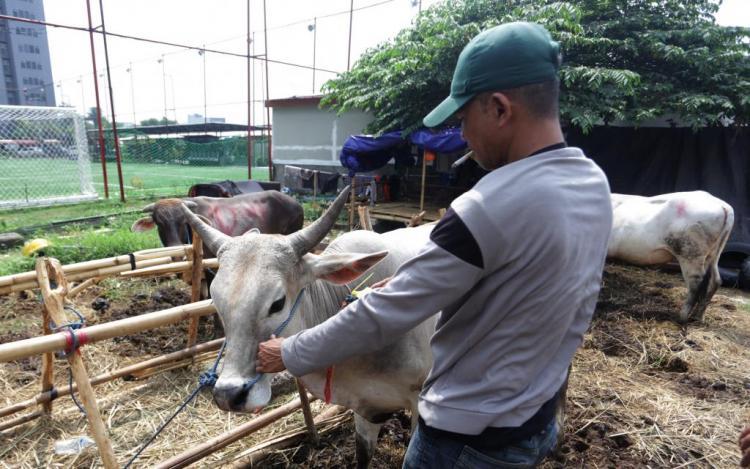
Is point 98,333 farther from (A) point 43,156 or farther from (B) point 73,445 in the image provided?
(A) point 43,156

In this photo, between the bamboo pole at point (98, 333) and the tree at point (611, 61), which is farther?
the tree at point (611, 61)

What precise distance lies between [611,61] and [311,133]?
34.8 ft

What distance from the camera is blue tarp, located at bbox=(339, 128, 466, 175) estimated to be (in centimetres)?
1060

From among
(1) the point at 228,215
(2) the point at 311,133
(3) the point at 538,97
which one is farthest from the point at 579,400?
(2) the point at 311,133

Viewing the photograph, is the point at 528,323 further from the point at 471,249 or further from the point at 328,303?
the point at 328,303

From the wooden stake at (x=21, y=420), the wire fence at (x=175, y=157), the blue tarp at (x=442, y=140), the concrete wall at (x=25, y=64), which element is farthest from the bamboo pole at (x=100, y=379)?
the concrete wall at (x=25, y=64)

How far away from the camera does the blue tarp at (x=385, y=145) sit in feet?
34.8

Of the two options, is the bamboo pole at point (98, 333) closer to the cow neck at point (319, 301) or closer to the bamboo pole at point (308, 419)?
the cow neck at point (319, 301)

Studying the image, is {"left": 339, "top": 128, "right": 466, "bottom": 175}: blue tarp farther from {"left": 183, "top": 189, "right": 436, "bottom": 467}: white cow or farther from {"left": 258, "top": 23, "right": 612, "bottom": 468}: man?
{"left": 258, "top": 23, "right": 612, "bottom": 468}: man

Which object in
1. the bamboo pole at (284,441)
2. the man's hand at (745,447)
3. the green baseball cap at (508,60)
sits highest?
the green baseball cap at (508,60)

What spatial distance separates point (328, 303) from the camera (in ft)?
8.44

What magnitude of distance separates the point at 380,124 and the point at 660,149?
7.35 meters

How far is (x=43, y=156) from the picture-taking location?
48.5 ft

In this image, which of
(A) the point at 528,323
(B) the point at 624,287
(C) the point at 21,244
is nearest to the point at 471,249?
(A) the point at 528,323
